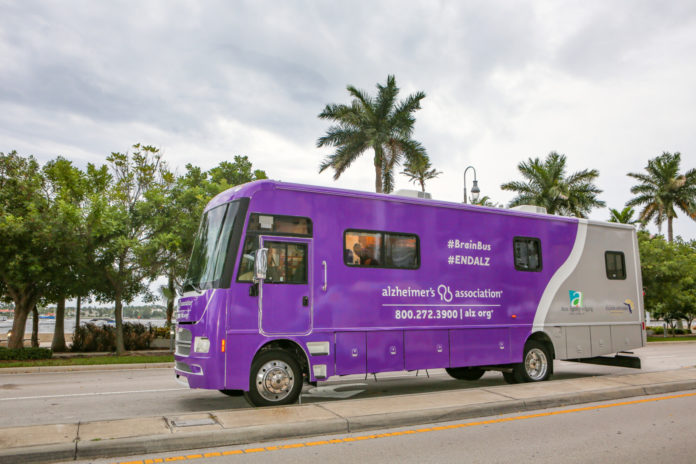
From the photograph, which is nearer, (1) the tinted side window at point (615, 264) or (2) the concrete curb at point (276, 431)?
(2) the concrete curb at point (276, 431)

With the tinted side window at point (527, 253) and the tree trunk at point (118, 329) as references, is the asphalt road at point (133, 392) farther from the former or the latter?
the tree trunk at point (118, 329)

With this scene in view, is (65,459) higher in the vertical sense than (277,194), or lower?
lower

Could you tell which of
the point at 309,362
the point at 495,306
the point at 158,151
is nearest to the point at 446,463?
the point at 309,362

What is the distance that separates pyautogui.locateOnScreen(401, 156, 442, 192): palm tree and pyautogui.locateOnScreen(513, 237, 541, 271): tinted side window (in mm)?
19451

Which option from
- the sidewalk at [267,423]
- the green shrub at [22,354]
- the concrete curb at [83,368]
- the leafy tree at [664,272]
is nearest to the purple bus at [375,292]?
the sidewalk at [267,423]

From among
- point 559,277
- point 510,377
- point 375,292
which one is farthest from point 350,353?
point 559,277

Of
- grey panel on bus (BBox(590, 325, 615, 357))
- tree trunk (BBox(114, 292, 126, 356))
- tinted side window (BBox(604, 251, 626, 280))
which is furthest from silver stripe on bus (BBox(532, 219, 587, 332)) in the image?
tree trunk (BBox(114, 292, 126, 356))

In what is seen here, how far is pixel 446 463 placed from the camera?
222 inches

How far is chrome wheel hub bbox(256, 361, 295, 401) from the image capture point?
832cm

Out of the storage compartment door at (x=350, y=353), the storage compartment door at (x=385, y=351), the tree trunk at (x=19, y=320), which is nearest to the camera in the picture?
the storage compartment door at (x=350, y=353)

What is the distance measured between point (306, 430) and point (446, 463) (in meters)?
1.89

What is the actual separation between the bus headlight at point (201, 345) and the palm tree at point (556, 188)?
3435 centimetres

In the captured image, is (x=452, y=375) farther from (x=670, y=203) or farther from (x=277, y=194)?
(x=670, y=203)

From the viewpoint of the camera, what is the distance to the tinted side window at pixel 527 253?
37.4 feet
